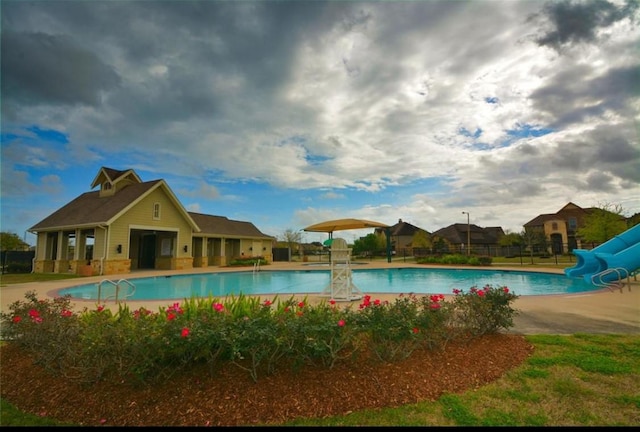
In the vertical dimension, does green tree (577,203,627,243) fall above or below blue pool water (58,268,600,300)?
above

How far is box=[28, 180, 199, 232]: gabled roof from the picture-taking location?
20.1m

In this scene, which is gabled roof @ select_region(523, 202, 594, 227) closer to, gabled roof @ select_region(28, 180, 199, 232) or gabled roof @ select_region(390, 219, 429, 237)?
gabled roof @ select_region(390, 219, 429, 237)

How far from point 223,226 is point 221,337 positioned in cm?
2873

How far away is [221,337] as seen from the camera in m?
3.09

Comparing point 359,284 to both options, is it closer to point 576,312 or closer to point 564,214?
point 576,312

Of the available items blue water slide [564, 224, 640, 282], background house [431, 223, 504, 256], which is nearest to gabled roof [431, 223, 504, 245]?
background house [431, 223, 504, 256]

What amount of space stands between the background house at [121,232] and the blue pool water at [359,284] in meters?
4.01

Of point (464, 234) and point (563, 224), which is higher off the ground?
point (563, 224)

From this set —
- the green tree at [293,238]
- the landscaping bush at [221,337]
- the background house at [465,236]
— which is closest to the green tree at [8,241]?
the green tree at [293,238]

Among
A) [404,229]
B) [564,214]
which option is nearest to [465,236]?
[404,229]

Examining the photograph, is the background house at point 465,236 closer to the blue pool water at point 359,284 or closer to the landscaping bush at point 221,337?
the blue pool water at point 359,284

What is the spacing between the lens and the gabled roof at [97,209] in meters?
20.1

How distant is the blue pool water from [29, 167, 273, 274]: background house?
4.01 m

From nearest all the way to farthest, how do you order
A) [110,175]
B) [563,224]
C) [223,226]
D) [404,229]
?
[110,175] < [223,226] < [563,224] < [404,229]
